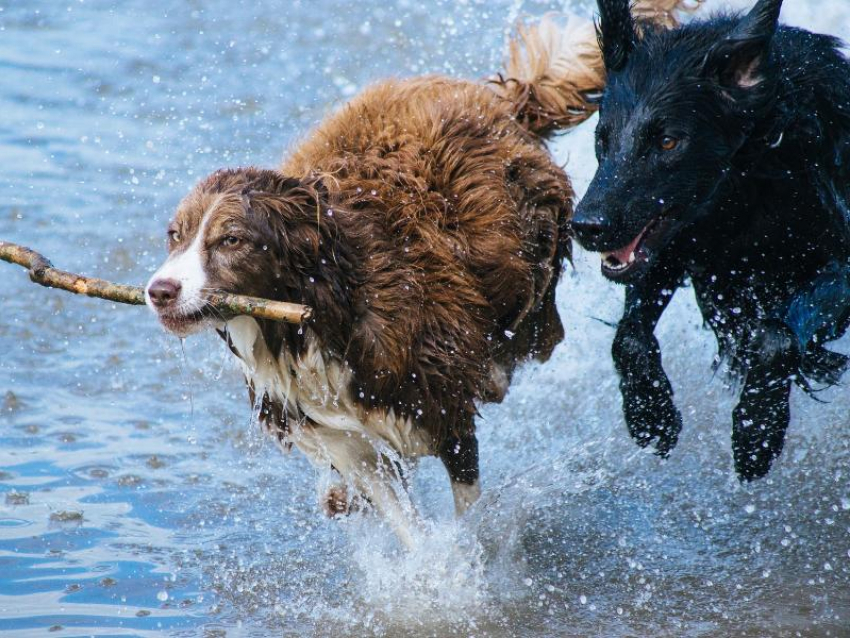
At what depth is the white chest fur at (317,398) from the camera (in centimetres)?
420

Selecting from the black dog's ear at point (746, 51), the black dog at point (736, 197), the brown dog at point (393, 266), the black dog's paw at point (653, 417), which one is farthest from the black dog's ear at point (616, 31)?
the black dog's paw at point (653, 417)

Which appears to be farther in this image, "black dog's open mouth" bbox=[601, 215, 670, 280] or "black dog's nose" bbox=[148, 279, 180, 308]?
"black dog's open mouth" bbox=[601, 215, 670, 280]

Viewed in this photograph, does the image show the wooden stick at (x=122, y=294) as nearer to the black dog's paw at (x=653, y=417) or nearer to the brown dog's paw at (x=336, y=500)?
the brown dog's paw at (x=336, y=500)

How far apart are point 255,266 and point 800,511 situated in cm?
265

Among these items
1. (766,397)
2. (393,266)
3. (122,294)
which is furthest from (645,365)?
(122,294)

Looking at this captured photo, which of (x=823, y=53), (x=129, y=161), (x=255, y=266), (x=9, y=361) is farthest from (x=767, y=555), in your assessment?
(x=129, y=161)

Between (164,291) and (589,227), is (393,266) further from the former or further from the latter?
(164,291)

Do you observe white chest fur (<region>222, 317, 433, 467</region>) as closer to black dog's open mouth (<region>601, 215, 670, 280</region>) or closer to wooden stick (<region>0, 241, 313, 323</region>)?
wooden stick (<region>0, 241, 313, 323</region>)

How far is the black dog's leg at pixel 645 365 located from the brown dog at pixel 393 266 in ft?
1.46

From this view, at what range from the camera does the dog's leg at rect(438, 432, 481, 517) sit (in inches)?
184

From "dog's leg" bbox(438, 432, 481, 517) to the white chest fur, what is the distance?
0.33ft

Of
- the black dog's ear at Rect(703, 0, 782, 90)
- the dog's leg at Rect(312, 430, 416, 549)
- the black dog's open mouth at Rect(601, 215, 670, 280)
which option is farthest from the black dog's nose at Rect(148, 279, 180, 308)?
the black dog's ear at Rect(703, 0, 782, 90)

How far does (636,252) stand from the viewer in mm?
4125

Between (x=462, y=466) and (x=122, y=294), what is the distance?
1589 millimetres
